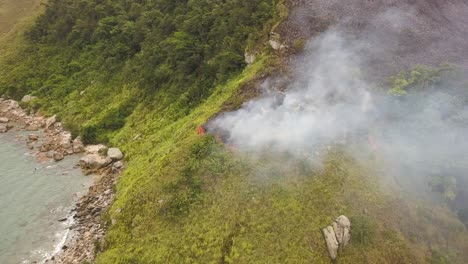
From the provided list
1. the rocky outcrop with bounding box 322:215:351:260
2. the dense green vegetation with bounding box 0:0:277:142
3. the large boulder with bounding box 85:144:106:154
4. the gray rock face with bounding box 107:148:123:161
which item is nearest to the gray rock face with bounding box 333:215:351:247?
the rocky outcrop with bounding box 322:215:351:260

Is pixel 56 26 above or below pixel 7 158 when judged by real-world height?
above

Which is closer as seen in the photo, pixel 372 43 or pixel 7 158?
pixel 372 43

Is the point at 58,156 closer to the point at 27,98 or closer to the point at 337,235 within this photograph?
the point at 27,98

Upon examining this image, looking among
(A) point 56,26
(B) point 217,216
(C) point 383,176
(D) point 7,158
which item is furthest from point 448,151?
(A) point 56,26

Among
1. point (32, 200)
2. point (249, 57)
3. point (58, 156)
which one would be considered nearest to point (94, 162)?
point (58, 156)

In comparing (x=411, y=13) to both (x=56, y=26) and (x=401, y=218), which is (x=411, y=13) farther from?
(x=56, y=26)

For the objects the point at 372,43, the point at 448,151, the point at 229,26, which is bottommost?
the point at 448,151
